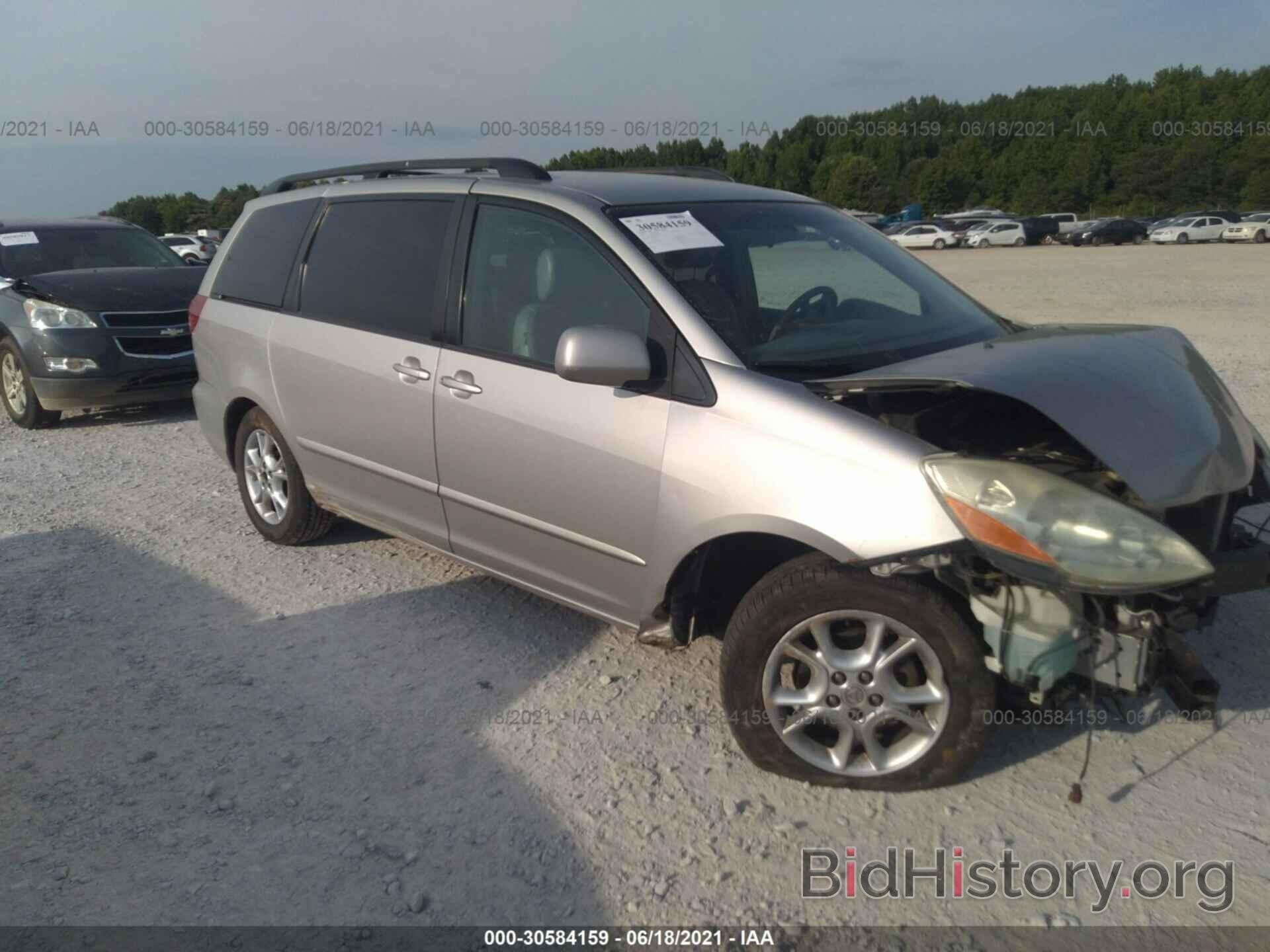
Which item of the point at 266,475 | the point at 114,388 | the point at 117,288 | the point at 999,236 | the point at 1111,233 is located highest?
the point at 117,288

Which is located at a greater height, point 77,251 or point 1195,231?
point 77,251

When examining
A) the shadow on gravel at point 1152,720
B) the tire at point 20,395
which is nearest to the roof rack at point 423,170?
the shadow on gravel at point 1152,720

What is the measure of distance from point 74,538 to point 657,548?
3920 millimetres

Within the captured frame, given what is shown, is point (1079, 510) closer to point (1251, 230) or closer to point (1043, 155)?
point (1251, 230)

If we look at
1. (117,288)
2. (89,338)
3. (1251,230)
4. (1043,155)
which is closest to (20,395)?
(89,338)

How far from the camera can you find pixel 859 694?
10.2 feet

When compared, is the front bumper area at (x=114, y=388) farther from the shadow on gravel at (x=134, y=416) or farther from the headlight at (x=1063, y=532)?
the headlight at (x=1063, y=532)

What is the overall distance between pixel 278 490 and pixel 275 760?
2209mm

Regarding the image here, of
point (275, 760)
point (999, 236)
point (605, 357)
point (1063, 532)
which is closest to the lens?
point (1063, 532)

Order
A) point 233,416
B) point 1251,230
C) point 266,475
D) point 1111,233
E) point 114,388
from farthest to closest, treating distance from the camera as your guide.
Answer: point 1111,233 → point 1251,230 → point 114,388 → point 233,416 → point 266,475

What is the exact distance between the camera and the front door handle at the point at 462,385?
3914 mm

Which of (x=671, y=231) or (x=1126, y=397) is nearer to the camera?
(x=1126, y=397)

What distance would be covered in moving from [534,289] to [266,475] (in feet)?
7.43

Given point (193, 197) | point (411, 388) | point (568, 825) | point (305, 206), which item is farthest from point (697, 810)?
point (193, 197)
